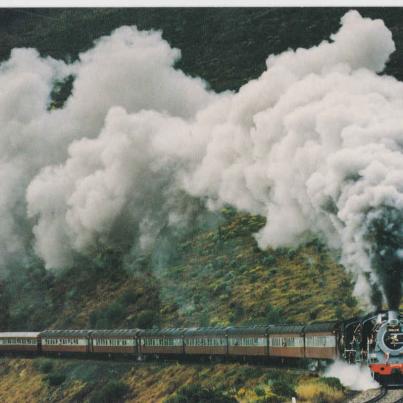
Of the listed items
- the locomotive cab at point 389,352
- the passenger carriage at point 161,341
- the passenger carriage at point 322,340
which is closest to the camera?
the locomotive cab at point 389,352

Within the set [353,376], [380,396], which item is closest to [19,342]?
[353,376]

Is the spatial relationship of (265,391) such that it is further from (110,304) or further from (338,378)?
(110,304)

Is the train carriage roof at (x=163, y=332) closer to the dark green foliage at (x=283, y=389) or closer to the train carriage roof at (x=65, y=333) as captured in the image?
the train carriage roof at (x=65, y=333)

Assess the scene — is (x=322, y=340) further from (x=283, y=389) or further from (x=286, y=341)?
(x=286, y=341)

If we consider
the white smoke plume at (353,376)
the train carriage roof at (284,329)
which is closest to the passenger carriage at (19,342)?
the train carriage roof at (284,329)

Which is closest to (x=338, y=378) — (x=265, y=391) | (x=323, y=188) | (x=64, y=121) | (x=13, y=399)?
(x=265, y=391)

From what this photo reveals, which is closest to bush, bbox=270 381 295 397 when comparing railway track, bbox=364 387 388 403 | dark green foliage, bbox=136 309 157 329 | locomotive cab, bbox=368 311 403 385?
railway track, bbox=364 387 388 403
